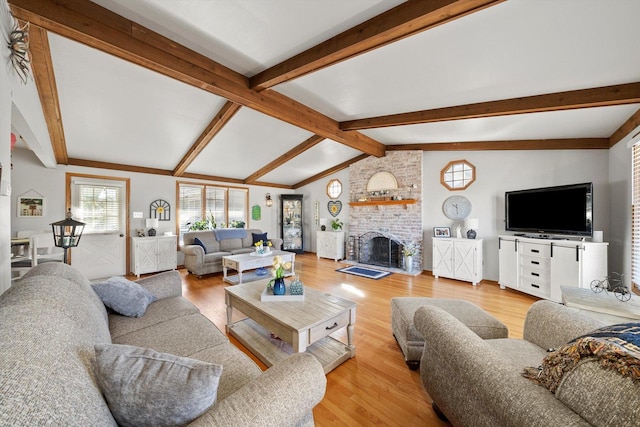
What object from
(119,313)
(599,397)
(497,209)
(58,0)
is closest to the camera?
(599,397)

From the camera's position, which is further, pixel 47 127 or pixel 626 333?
pixel 47 127

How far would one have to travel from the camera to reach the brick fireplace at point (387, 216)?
552cm

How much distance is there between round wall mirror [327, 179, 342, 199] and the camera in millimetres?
7277

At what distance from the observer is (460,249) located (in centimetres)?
469

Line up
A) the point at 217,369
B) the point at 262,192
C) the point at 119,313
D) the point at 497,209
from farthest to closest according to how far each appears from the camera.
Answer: the point at 262,192 < the point at 497,209 < the point at 119,313 < the point at 217,369

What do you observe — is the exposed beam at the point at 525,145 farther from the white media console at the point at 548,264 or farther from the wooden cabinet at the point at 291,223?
the wooden cabinet at the point at 291,223

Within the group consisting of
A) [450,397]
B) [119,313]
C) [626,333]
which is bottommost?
[450,397]

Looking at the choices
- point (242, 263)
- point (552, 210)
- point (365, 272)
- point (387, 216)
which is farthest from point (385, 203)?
point (242, 263)

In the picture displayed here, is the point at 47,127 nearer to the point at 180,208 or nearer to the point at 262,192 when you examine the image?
the point at 180,208

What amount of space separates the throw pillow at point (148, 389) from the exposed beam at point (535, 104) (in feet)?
12.1

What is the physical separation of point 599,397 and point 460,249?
4.34m

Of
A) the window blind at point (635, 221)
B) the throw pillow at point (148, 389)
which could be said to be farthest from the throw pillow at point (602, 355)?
the window blind at point (635, 221)

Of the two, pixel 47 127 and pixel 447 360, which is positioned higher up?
pixel 47 127

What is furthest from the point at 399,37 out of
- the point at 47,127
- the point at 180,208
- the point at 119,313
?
the point at 180,208
